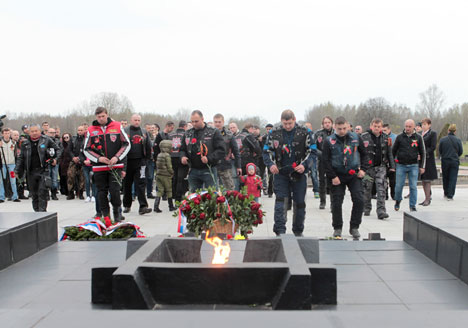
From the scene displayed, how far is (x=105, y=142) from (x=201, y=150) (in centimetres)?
159

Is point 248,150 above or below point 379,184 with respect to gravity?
above

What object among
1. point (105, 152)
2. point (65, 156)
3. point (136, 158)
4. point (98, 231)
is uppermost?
point (105, 152)

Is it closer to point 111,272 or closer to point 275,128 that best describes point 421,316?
point 111,272

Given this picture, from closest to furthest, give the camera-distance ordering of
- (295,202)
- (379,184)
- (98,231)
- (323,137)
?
1. (98,231)
2. (295,202)
3. (379,184)
4. (323,137)

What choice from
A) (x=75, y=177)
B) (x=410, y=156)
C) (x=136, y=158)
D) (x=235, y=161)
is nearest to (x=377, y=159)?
(x=410, y=156)

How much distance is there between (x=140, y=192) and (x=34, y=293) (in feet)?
19.1

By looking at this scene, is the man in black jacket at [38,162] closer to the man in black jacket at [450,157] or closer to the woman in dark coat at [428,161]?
the woman in dark coat at [428,161]

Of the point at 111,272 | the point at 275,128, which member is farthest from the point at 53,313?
the point at 275,128

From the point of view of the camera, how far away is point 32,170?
8617mm

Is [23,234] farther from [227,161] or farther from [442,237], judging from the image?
[227,161]

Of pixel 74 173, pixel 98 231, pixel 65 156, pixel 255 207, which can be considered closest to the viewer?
pixel 255 207

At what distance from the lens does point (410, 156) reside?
29.7ft

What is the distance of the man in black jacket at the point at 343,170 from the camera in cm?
674

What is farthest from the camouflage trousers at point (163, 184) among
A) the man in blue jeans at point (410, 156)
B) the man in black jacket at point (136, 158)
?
the man in blue jeans at point (410, 156)
